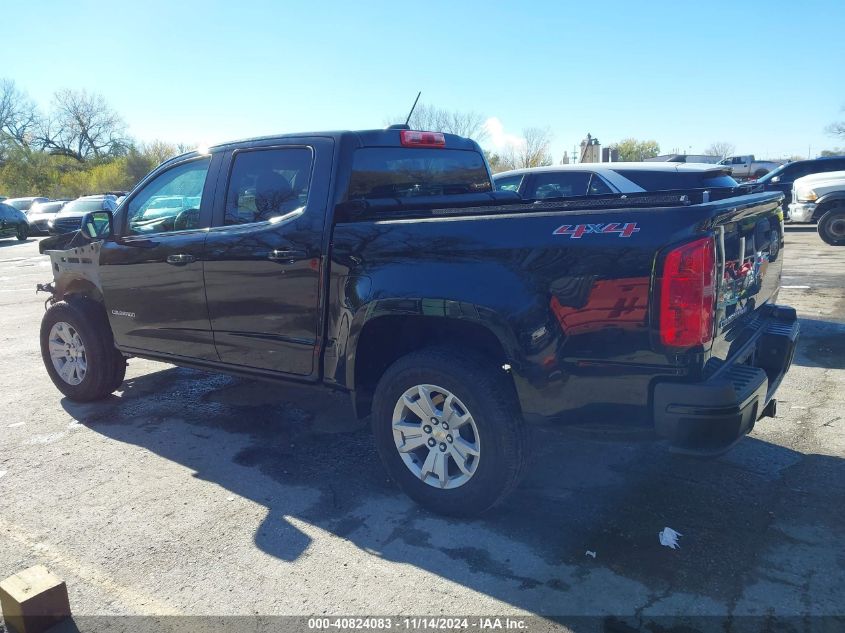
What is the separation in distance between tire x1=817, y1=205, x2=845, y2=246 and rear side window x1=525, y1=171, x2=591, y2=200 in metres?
8.90

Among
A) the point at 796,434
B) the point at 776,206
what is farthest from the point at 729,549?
the point at 776,206

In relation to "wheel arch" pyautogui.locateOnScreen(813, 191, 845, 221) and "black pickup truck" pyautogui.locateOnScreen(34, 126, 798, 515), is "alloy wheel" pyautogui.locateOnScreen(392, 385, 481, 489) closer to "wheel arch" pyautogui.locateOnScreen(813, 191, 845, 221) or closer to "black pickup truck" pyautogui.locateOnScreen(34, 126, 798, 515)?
"black pickup truck" pyautogui.locateOnScreen(34, 126, 798, 515)

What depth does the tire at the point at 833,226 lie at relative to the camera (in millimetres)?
13898

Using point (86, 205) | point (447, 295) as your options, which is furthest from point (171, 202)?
point (86, 205)

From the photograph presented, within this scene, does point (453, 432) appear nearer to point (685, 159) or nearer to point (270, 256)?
point (270, 256)

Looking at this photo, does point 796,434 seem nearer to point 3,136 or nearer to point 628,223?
point 628,223

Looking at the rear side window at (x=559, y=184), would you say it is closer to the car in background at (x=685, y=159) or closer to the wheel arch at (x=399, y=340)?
the wheel arch at (x=399, y=340)

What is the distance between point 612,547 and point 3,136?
67653 mm

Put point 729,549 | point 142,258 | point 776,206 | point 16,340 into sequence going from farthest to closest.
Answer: point 16,340 → point 142,258 → point 776,206 → point 729,549

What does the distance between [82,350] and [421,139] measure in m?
3.25

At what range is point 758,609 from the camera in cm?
265

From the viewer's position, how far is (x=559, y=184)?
8.18 metres

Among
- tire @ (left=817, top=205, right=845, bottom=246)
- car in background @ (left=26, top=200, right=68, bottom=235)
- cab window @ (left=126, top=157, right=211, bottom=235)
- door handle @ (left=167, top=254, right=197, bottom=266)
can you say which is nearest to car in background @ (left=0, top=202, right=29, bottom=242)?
car in background @ (left=26, top=200, right=68, bottom=235)

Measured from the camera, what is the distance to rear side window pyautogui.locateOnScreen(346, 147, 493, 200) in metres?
3.98
